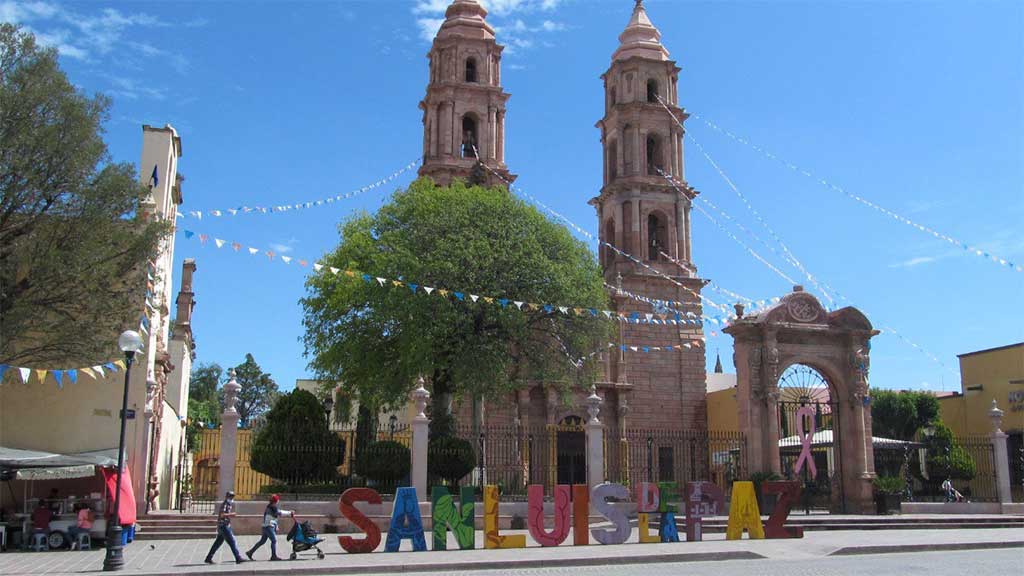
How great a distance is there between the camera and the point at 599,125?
1907 inches

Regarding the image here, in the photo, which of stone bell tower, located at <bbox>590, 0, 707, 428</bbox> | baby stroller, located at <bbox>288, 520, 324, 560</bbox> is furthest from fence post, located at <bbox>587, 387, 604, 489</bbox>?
stone bell tower, located at <bbox>590, 0, 707, 428</bbox>

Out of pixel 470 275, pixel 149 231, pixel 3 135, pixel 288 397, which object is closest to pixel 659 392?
pixel 470 275

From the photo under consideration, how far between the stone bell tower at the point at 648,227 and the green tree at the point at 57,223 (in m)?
25.0

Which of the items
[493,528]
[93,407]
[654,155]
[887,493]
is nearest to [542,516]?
[493,528]

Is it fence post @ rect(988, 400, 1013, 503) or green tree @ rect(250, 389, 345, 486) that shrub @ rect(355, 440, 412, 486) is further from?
fence post @ rect(988, 400, 1013, 503)

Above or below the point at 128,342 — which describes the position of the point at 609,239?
above

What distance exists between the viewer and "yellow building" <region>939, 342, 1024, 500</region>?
114 ft

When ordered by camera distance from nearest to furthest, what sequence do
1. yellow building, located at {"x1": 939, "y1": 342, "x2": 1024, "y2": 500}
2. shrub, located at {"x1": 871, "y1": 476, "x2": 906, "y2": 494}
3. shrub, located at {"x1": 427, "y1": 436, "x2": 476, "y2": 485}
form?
→ shrub, located at {"x1": 427, "y1": 436, "x2": 476, "y2": 485}, shrub, located at {"x1": 871, "y1": 476, "x2": 906, "y2": 494}, yellow building, located at {"x1": 939, "y1": 342, "x2": 1024, "y2": 500}

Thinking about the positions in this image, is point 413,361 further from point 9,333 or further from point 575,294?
point 9,333

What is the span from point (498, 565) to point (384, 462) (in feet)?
32.7

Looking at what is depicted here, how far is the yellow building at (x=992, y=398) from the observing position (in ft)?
114

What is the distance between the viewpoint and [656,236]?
4572cm

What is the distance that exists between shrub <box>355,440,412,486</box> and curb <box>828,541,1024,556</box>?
38.6 feet

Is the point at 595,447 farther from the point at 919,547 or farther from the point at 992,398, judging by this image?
the point at 992,398
